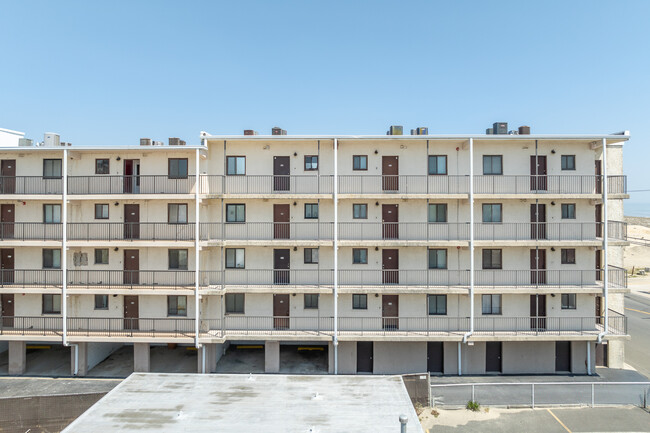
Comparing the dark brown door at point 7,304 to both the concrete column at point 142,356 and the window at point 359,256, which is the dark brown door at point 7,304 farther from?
the window at point 359,256

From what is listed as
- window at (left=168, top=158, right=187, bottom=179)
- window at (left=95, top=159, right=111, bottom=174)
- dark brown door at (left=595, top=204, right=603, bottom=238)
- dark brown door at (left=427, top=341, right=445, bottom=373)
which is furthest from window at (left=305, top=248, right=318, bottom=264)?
dark brown door at (left=595, top=204, right=603, bottom=238)

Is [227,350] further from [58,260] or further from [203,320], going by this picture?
[58,260]

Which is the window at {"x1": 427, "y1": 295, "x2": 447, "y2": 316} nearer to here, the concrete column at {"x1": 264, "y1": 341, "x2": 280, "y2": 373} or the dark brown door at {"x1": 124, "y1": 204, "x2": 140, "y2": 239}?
the concrete column at {"x1": 264, "y1": 341, "x2": 280, "y2": 373}

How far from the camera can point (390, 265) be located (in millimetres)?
21172

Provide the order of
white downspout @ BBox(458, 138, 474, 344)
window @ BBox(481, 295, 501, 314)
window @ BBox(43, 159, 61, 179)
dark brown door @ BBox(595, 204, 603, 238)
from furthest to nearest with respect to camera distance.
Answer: dark brown door @ BBox(595, 204, 603, 238) < window @ BBox(43, 159, 61, 179) < window @ BBox(481, 295, 501, 314) < white downspout @ BBox(458, 138, 474, 344)

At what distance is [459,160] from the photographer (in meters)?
21.2

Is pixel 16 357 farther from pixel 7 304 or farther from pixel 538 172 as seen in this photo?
pixel 538 172

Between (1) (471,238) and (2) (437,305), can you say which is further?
(2) (437,305)

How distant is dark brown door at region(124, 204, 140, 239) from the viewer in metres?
21.2

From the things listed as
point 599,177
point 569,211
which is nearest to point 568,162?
point 599,177

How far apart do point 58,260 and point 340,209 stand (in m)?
15.7

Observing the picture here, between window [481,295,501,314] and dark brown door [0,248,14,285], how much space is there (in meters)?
25.7

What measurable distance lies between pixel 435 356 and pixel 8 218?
2461 centimetres

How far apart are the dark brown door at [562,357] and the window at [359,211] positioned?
12645mm
